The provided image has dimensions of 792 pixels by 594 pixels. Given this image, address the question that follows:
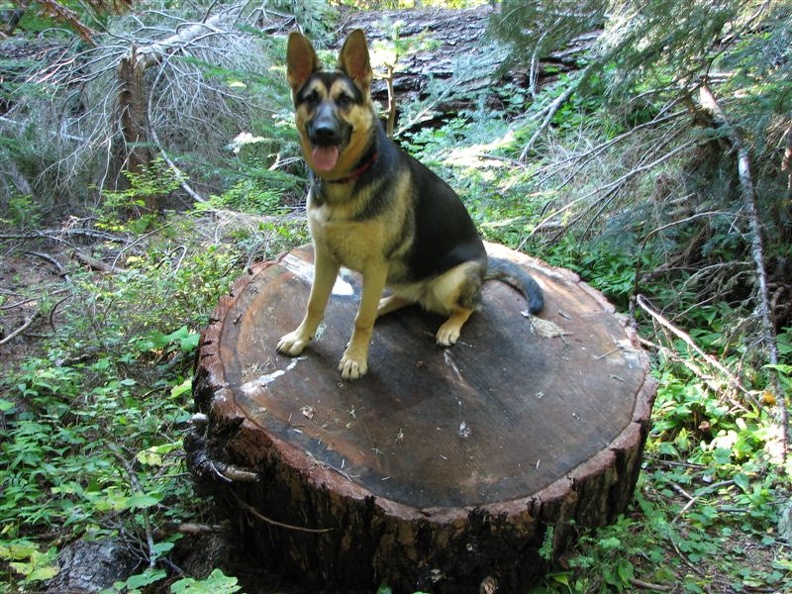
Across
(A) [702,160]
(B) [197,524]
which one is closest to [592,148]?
(A) [702,160]

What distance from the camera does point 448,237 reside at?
11.8ft

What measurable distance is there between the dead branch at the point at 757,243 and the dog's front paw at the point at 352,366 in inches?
97.5

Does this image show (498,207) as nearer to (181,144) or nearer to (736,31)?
(736,31)

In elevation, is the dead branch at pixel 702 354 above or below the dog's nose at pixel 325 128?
below

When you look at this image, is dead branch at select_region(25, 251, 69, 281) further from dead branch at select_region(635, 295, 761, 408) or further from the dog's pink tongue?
dead branch at select_region(635, 295, 761, 408)

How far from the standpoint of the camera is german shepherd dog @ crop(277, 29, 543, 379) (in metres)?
2.78

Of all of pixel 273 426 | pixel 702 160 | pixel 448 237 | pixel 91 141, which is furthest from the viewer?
pixel 91 141

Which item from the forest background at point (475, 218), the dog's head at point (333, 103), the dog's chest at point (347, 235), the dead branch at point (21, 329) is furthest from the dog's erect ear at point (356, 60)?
the dead branch at point (21, 329)

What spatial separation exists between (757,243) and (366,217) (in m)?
2.96

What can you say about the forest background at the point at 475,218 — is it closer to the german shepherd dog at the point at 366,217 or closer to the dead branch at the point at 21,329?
the dead branch at the point at 21,329

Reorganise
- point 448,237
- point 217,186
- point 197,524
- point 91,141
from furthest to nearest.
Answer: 1. point 217,186
2. point 91,141
3. point 448,237
4. point 197,524

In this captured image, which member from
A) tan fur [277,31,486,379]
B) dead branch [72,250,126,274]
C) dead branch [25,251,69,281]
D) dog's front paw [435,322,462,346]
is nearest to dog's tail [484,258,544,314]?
tan fur [277,31,486,379]

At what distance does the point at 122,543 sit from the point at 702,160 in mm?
4951

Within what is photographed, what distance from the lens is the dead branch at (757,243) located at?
3.50 m
